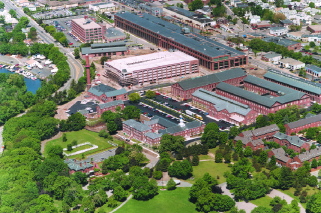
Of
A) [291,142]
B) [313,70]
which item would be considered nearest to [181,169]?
[291,142]

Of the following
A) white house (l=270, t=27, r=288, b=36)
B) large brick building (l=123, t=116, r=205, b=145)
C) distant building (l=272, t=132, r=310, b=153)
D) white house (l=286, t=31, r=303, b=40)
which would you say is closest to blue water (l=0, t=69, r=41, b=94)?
large brick building (l=123, t=116, r=205, b=145)

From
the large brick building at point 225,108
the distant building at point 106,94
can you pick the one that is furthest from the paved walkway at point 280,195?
the distant building at point 106,94

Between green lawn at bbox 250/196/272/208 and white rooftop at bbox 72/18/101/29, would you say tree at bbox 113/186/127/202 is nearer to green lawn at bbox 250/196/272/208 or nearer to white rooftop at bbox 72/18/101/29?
green lawn at bbox 250/196/272/208

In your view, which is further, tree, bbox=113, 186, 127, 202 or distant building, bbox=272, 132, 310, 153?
distant building, bbox=272, 132, 310, 153

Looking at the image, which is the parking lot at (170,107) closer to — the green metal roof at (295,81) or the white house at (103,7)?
the green metal roof at (295,81)

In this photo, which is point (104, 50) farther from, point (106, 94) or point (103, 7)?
point (103, 7)

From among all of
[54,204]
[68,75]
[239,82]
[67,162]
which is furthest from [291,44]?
[54,204]
